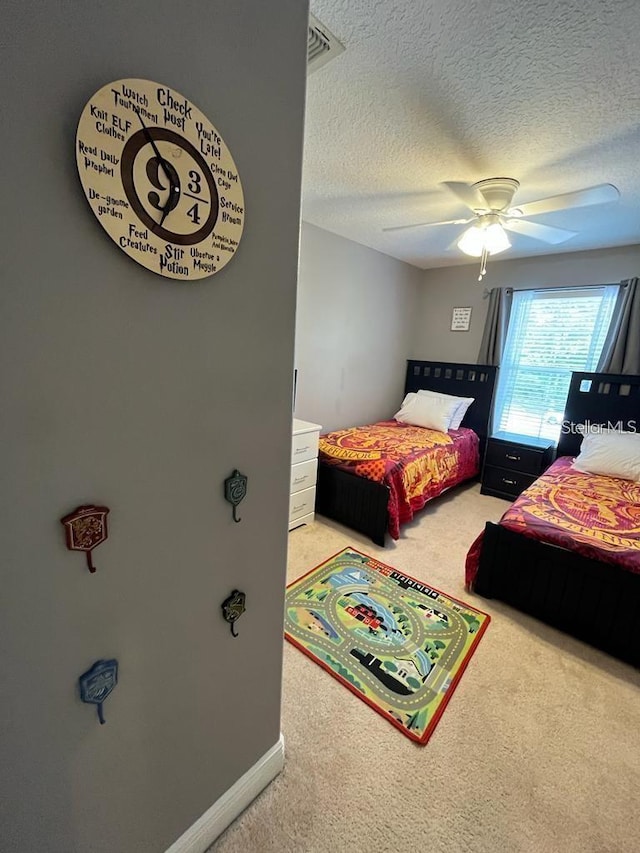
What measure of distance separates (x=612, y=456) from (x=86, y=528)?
3423 millimetres

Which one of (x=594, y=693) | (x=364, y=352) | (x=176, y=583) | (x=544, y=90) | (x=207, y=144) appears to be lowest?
(x=594, y=693)

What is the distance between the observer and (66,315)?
0.57m

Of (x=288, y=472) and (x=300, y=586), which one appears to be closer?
(x=288, y=472)

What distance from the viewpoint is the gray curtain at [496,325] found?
3707 millimetres

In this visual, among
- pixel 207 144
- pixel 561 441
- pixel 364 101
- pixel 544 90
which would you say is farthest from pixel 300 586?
pixel 561 441

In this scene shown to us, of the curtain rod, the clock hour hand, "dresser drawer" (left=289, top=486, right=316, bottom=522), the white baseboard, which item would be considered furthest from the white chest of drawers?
the curtain rod

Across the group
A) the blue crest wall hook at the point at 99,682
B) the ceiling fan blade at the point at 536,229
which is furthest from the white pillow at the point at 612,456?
the blue crest wall hook at the point at 99,682

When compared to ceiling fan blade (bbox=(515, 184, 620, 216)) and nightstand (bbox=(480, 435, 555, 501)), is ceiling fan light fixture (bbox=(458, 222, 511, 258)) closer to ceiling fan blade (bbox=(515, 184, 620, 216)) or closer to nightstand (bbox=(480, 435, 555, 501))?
ceiling fan blade (bbox=(515, 184, 620, 216))

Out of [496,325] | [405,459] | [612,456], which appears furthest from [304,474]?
[496,325]

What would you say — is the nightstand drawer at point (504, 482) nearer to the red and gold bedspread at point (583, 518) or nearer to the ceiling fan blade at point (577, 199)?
the red and gold bedspread at point (583, 518)

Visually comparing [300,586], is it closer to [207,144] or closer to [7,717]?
[7,717]

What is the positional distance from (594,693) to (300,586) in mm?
1472

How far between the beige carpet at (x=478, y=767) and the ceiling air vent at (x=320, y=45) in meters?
2.38

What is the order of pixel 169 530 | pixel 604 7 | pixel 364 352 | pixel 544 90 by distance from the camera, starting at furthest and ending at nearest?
pixel 364 352, pixel 544 90, pixel 604 7, pixel 169 530
